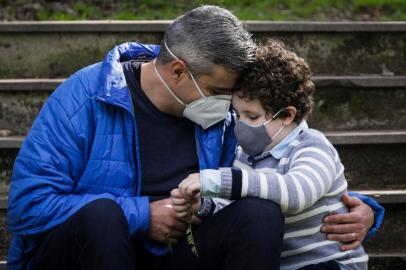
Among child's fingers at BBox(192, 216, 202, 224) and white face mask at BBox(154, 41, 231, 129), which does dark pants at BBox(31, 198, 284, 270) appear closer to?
child's fingers at BBox(192, 216, 202, 224)

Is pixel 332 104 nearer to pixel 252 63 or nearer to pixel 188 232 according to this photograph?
pixel 252 63

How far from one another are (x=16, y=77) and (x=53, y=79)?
25 cm

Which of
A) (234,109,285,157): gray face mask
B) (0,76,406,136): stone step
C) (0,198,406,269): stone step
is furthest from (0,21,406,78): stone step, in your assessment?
(234,109,285,157): gray face mask

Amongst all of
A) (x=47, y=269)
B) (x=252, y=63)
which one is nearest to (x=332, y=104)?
(x=252, y=63)

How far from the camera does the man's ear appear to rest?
3.15 metres

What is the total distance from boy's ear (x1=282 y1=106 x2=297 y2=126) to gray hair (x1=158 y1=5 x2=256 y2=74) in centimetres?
23

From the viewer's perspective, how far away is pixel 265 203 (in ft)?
9.21

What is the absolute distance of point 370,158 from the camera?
4.02 m

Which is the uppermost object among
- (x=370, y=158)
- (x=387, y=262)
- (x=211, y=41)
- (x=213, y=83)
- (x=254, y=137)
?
(x=211, y=41)

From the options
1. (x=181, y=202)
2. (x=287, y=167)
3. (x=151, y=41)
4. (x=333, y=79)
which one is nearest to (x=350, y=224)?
(x=287, y=167)

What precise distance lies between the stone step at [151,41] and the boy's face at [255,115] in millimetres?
1305

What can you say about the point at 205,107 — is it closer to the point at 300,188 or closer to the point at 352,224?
the point at 300,188

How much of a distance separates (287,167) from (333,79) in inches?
52.6

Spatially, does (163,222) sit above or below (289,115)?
below
